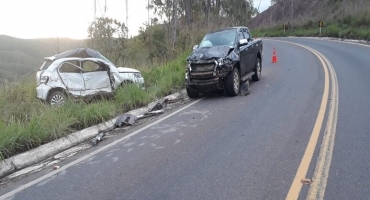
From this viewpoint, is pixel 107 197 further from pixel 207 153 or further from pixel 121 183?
pixel 207 153

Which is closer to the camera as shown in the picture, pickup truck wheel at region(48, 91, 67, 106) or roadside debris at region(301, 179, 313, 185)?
roadside debris at region(301, 179, 313, 185)

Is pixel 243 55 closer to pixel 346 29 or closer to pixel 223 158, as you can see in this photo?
pixel 223 158

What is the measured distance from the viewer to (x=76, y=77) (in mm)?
10609

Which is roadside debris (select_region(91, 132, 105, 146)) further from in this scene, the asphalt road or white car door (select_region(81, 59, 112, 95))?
white car door (select_region(81, 59, 112, 95))

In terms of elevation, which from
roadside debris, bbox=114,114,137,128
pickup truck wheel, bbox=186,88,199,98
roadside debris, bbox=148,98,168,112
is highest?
pickup truck wheel, bbox=186,88,199,98

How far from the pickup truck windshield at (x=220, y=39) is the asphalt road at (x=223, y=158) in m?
2.70

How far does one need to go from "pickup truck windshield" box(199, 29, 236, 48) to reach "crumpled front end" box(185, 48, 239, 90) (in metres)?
1.06

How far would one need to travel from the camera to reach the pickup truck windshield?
11.6 m

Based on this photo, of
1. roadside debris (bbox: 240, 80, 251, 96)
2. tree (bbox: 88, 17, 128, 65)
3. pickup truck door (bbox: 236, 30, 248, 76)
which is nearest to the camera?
roadside debris (bbox: 240, 80, 251, 96)

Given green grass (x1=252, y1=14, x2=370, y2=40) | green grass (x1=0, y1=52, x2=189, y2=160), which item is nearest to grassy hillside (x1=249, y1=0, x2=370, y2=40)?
green grass (x1=252, y1=14, x2=370, y2=40)

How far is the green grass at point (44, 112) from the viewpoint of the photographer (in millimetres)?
6613

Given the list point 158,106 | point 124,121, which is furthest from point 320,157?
point 158,106

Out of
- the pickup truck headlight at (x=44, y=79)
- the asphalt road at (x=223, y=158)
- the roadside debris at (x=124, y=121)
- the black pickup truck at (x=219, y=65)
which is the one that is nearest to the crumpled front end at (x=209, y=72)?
the black pickup truck at (x=219, y=65)

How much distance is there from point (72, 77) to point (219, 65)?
165 inches
